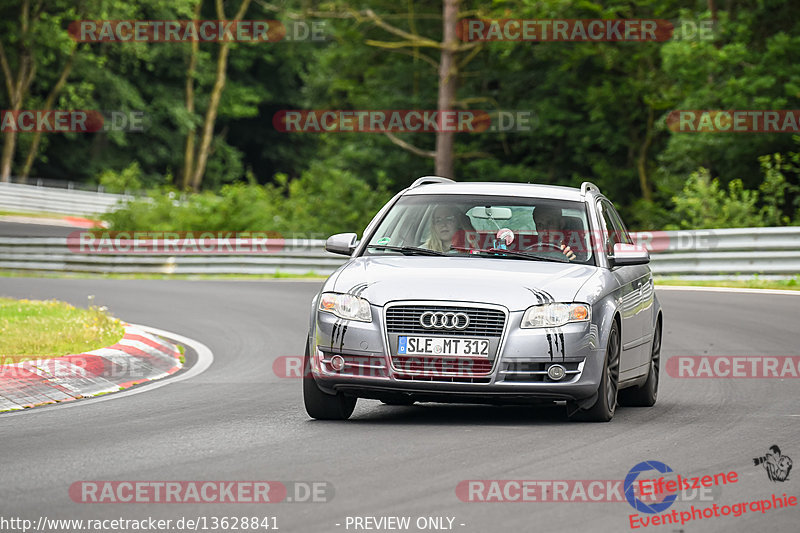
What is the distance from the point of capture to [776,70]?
31.1 m

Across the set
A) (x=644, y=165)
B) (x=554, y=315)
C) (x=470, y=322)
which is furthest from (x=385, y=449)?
(x=644, y=165)

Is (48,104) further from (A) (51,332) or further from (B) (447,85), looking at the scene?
(A) (51,332)

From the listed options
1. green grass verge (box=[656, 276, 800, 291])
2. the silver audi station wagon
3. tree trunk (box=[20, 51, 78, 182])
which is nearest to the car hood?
the silver audi station wagon

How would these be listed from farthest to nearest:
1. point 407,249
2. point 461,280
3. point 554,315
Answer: point 407,249 < point 461,280 < point 554,315

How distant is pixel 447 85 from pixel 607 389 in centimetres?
2809

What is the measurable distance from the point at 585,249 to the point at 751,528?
4.30 meters

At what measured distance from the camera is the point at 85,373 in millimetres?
12352

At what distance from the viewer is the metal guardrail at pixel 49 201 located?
52812 millimetres

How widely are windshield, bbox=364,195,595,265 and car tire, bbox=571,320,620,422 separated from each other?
766mm

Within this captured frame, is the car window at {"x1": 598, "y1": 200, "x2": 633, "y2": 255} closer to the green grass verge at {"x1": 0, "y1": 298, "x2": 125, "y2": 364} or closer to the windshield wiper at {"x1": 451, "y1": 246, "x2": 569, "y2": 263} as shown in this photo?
the windshield wiper at {"x1": 451, "y1": 246, "x2": 569, "y2": 263}

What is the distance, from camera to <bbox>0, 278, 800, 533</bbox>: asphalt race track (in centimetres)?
648

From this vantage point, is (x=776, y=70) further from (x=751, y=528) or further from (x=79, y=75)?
(x=79, y=75)

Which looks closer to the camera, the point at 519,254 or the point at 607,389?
the point at 607,389

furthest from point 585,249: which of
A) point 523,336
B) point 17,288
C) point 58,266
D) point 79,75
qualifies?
point 79,75
